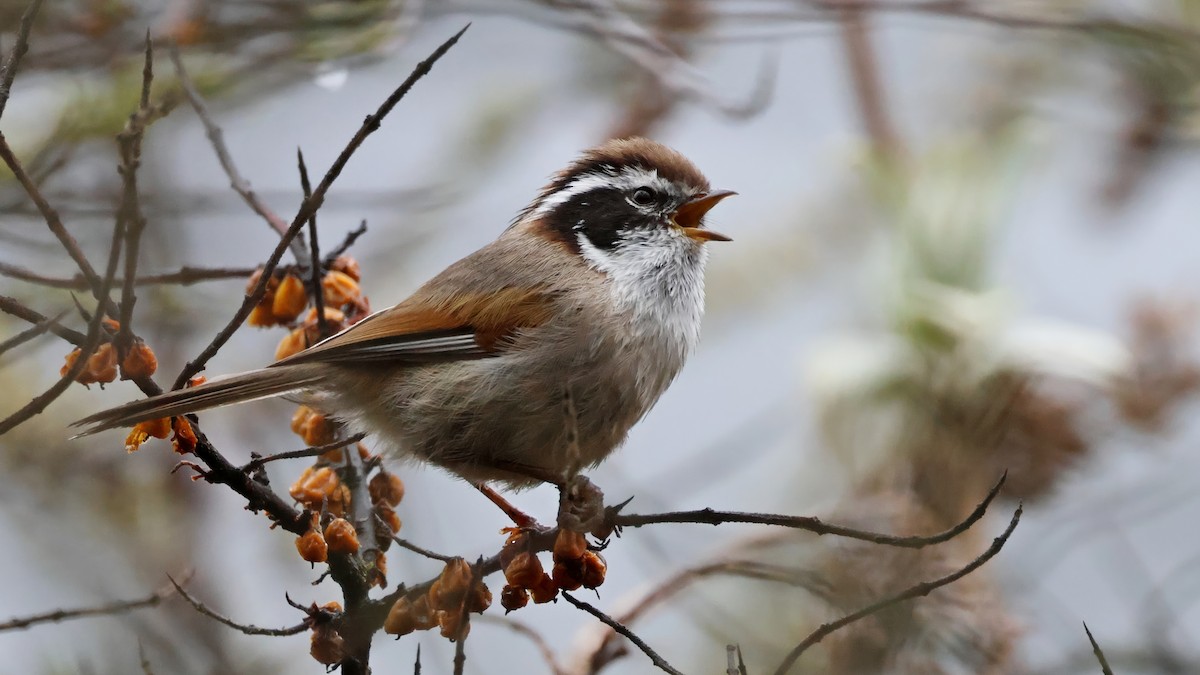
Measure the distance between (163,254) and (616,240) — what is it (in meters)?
3.91

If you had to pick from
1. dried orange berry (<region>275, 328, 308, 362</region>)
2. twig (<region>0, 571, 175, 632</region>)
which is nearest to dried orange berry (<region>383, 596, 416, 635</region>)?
twig (<region>0, 571, 175, 632</region>)

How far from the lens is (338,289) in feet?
13.8

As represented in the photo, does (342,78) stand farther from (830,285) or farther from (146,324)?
(830,285)

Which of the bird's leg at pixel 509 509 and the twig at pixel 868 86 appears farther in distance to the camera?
the twig at pixel 868 86

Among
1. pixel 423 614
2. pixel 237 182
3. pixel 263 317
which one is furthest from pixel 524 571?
pixel 237 182

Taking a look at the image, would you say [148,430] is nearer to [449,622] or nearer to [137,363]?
[137,363]

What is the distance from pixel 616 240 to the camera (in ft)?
15.5

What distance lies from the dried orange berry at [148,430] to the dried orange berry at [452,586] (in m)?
0.82

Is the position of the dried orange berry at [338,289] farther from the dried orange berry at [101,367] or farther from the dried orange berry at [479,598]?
the dried orange berry at [479,598]

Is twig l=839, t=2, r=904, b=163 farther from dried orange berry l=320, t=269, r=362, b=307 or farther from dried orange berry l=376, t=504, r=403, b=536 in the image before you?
dried orange berry l=376, t=504, r=403, b=536

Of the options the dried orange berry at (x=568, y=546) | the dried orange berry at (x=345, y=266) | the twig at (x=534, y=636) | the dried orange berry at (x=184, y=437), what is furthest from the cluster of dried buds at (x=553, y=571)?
the dried orange berry at (x=345, y=266)

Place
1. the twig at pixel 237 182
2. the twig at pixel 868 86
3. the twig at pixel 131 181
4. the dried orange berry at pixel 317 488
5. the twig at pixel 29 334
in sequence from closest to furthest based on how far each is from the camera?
the twig at pixel 131 181 → the twig at pixel 29 334 → the dried orange berry at pixel 317 488 → the twig at pixel 237 182 → the twig at pixel 868 86

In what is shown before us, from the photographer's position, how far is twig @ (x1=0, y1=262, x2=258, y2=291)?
3.06 metres

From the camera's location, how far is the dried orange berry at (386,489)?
3.84 meters
